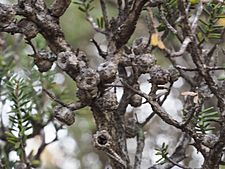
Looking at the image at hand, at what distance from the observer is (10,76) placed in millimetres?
698

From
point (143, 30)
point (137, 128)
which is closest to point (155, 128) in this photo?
point (143, 30)

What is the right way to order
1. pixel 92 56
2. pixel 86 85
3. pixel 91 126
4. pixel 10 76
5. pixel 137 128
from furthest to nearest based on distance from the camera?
pixel 92 56 → pixel 91 126 → pixel 10 76 → pixel 137 128 → pixel 86 85

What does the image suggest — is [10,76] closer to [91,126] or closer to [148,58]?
[148,58]

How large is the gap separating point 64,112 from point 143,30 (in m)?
1.15

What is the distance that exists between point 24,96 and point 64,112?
178mm

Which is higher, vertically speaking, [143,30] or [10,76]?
[143,30]

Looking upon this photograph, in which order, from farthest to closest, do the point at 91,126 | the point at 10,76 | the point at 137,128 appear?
the point at 91,126 < the point at 10,76 < the point at 137,128

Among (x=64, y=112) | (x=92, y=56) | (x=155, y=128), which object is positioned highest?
(x=92, y=56)

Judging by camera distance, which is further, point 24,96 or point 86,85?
point 24,96

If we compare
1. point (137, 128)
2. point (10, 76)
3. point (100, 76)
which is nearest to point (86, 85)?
point (100, 76)

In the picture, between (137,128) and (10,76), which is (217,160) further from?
(10,76)

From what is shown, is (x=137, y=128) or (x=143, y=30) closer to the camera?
(x=137, y=128)

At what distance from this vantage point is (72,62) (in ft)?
1.50

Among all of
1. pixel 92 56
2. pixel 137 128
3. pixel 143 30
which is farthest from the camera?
pixel 92 56
